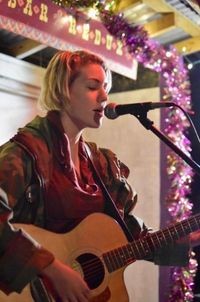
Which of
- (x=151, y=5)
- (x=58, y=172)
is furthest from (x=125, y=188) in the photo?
(x=151, y=5)

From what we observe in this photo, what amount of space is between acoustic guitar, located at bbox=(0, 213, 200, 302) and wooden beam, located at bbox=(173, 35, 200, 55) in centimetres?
281

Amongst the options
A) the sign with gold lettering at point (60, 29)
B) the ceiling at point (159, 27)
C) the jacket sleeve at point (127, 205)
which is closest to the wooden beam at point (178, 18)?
the ceiling at point (159, 27)

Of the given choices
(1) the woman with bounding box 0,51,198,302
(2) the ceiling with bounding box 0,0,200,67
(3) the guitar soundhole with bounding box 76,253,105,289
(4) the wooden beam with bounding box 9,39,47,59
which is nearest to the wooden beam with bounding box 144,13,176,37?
(2) the ceiling with bounding box 0,0,200,67

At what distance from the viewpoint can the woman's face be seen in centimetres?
183

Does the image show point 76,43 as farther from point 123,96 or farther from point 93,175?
point 93,175

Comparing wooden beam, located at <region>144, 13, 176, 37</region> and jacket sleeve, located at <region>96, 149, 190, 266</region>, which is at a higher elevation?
wooden beam, located at <region>144, 13, 176, 37</region>

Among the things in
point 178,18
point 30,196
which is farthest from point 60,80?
point 178,18

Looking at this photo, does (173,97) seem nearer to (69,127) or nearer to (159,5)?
(159,5)

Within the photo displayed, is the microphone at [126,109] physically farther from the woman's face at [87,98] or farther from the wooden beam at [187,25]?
the wooden beam at [187,25]

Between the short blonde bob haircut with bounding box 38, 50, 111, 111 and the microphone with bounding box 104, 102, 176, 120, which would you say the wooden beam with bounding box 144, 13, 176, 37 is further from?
the microphone with bounding box 104, 102, 176, 120

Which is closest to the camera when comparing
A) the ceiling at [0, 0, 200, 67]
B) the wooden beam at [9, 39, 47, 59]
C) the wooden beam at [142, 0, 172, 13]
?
the wooden beam at [142, 0, 172, 13]

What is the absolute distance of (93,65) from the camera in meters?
1.90

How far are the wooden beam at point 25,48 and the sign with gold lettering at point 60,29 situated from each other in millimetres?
561

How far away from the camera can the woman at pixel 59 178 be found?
1.39 metres
